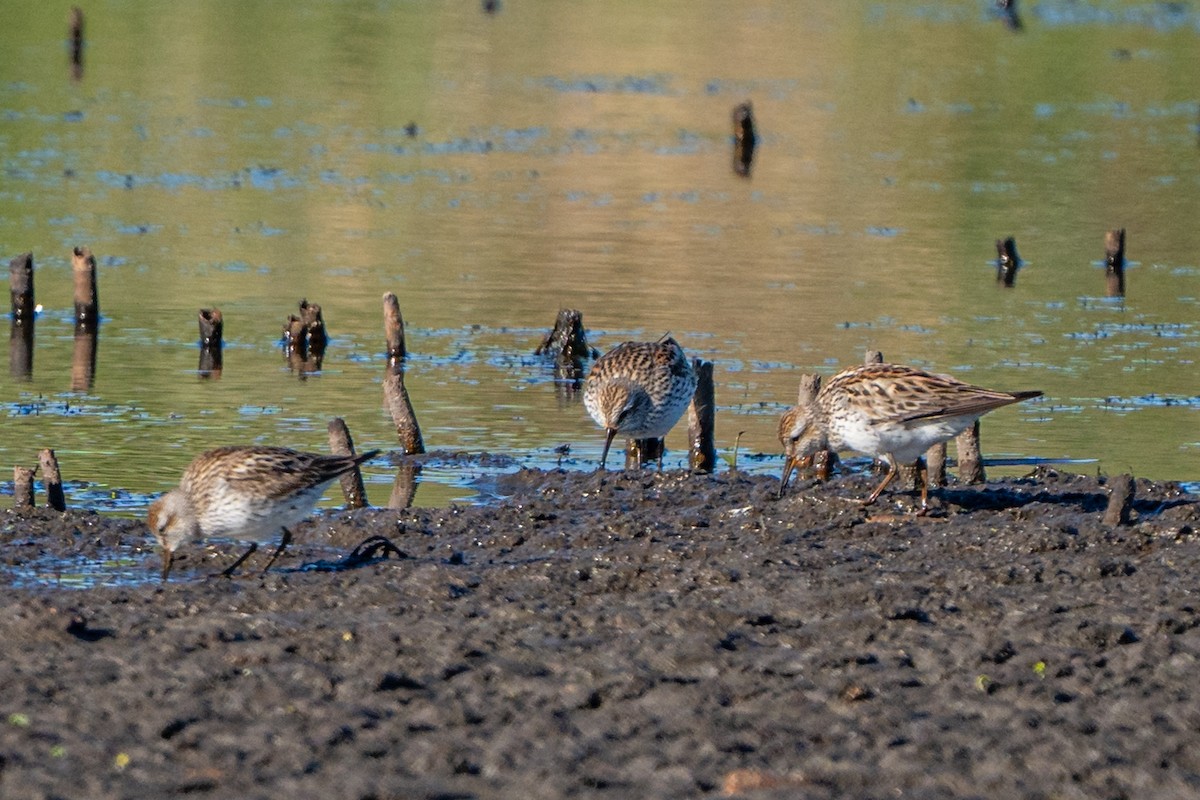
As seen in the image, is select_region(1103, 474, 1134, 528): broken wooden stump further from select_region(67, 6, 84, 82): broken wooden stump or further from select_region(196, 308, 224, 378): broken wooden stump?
select_region(67, 6, 84, 82): broken wooden stump

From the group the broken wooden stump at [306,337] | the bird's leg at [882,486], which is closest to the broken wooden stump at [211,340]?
the broken wooden stump at [306,337]

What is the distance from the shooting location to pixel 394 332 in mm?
19344

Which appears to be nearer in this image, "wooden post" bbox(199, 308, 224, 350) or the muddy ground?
the muddy ground

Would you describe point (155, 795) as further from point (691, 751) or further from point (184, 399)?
point (184, 399)

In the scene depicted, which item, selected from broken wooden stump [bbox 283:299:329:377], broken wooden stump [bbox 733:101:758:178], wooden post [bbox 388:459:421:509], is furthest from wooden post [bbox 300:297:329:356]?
broken wooden stump [bbox 733:101:758:178]

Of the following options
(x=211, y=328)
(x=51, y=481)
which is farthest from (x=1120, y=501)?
(x=211, y=328)

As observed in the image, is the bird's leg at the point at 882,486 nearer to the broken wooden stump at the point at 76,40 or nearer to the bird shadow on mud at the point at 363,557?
the bird shadow on mud at the point at 363,557

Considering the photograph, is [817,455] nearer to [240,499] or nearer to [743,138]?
[240,499]

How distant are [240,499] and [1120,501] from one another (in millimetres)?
4991

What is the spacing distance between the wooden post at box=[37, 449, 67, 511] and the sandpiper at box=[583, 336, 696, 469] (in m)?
3.75

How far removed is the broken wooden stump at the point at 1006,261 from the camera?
2505cm

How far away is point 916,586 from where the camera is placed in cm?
996

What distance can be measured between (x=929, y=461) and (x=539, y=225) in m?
16.1

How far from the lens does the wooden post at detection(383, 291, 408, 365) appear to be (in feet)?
62.6
